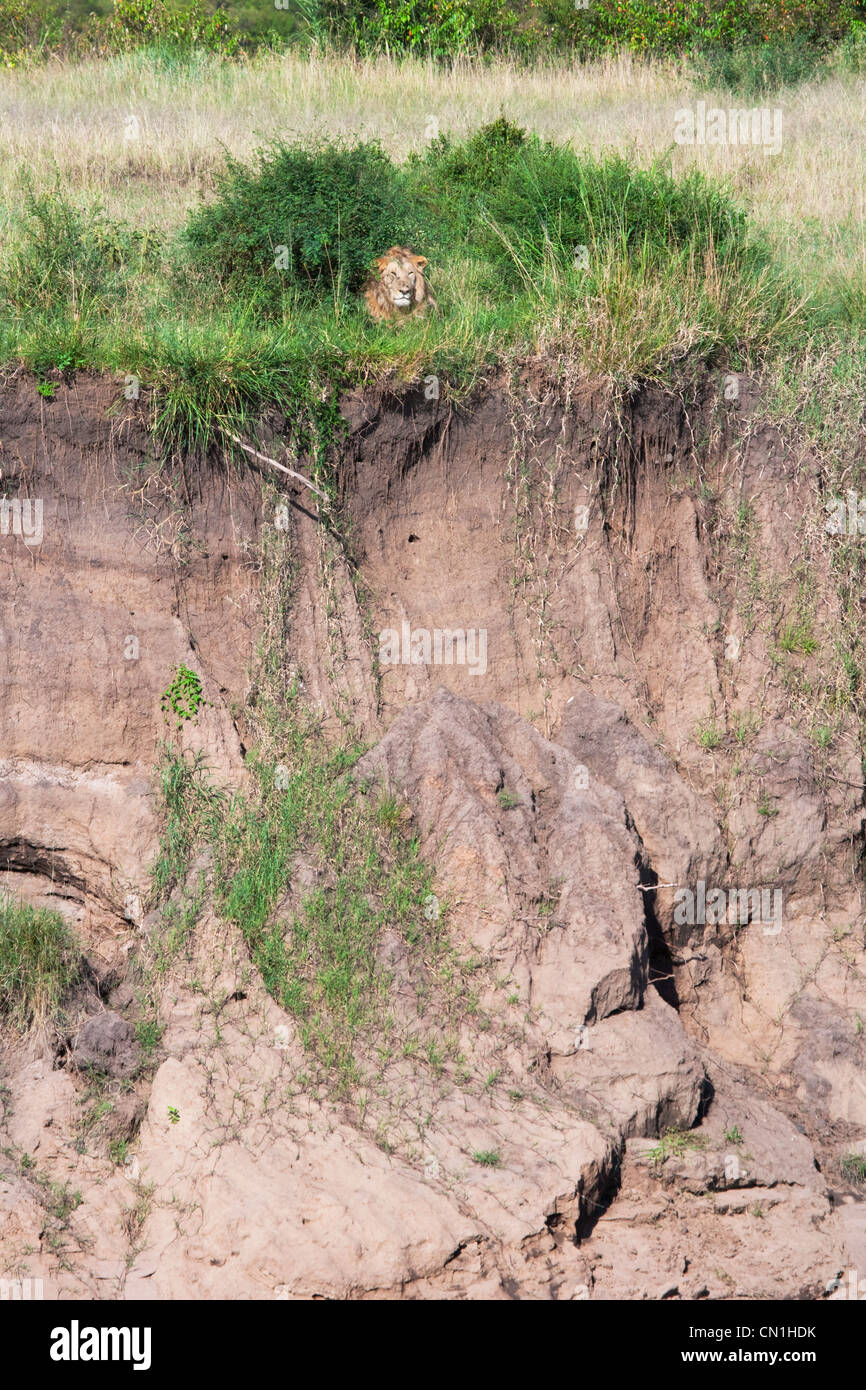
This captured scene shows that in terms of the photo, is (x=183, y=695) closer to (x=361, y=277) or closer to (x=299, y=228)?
(x=361, y=277)

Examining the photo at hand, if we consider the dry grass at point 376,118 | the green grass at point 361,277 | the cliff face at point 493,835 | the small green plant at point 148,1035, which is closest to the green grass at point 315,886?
the cliff face at point 493,835

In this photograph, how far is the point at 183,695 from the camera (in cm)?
660

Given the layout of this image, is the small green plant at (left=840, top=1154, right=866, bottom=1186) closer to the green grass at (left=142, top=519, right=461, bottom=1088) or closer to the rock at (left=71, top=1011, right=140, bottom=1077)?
the green grass at (left=142, top=519, right=461, bottom=1088)

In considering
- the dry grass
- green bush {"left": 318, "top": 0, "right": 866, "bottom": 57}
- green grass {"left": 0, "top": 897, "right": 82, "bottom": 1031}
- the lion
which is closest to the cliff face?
green grass {"left": 0, "top": 897, "right": 82, "bottom": 1031}

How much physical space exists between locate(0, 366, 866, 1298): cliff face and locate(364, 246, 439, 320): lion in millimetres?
1022

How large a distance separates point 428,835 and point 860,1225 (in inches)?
105

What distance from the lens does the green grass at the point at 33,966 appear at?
572cm

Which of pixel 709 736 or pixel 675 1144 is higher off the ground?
pixel 709 736

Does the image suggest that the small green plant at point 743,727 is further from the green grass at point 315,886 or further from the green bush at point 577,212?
the green bush at point 577,212
